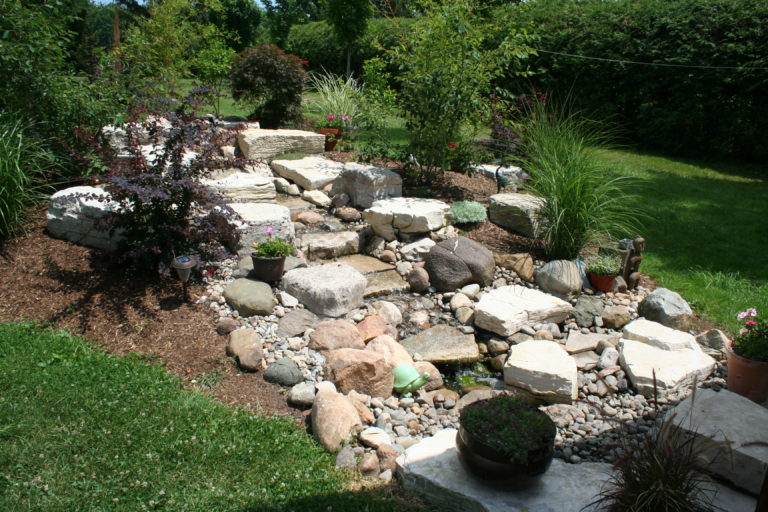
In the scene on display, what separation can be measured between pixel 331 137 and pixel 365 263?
3732 millimetres

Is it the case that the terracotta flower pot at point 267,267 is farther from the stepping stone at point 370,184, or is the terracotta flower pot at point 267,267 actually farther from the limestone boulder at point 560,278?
the limestone boulder at point 560,278

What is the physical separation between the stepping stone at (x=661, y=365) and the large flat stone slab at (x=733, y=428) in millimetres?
532

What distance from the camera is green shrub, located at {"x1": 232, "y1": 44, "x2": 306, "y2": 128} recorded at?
9438mm

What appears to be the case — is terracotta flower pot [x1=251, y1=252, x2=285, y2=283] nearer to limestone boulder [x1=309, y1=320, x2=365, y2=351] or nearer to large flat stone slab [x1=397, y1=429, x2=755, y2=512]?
limestone boulder [x1=309, y1=320, x2=365, y2=351]

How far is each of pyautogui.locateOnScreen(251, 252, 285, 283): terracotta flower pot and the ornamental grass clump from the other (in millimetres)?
2501

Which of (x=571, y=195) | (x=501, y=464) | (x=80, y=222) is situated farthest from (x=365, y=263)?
(x=501, y=464)

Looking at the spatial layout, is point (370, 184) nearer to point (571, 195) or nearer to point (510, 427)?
point (571, 195)

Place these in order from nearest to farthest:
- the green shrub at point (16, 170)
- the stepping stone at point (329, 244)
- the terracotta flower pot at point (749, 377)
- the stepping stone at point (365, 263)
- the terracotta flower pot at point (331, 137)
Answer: the terracotta flower pot at point (749, 377) → the green shrub at point (16, 170) → the stepping stone at point (365, 263) → the stepping stone at point (329, 244) → the terracotta flower pot at point (331, 137)

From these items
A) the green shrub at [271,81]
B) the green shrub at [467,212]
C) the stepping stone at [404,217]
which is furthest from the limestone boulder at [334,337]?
the green shrub at [271,81]

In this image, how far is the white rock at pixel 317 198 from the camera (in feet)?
23.5

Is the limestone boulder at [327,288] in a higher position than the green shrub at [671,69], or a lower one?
lower

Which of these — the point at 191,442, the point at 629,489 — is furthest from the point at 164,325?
the point at 629,489

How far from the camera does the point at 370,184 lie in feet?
22.3

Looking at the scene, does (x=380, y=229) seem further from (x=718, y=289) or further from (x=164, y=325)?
(x=718, y=289)
